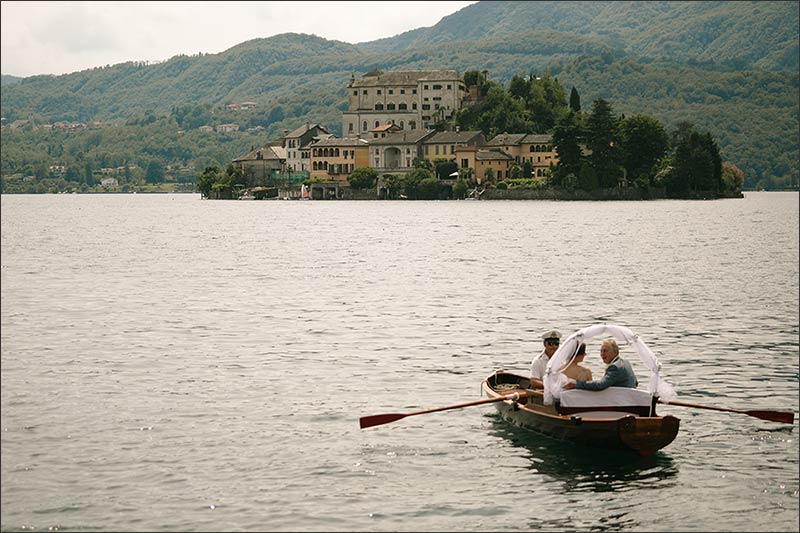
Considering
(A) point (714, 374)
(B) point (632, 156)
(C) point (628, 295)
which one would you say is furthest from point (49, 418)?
(B) point (632, 156)

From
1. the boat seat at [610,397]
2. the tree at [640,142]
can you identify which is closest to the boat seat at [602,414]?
the boat seat at [610,397]

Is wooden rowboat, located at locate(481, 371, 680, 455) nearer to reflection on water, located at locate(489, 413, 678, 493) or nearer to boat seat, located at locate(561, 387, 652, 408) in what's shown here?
boat seat, located at locate(561, 387, 652, 408)

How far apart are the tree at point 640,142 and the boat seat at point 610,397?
15436cm

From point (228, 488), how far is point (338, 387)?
978 cm

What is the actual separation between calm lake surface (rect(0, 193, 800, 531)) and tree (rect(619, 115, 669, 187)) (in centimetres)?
10328

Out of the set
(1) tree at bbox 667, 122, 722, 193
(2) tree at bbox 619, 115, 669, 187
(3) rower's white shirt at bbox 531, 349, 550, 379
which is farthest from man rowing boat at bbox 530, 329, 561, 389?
(1) tree at bbox 667, 122, 722, 193

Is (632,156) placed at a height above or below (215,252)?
above

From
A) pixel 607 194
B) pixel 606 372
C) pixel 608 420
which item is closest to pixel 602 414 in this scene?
pixel 608 420

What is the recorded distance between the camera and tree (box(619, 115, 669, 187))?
174125 millimetres

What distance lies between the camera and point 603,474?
22438 mm

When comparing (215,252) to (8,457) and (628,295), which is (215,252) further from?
(8,457)

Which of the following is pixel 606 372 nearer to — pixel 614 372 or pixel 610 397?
pixel 614 372

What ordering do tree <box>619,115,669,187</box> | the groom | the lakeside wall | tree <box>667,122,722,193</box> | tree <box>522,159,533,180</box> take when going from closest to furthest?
the groom, tree <box>619,115,669,187</box>, tree <box>667,122,722,193</box>, the lakeside wall, tree <box>522,159,533,180</box>

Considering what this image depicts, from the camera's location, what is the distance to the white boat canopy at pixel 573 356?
23406 millimetres
